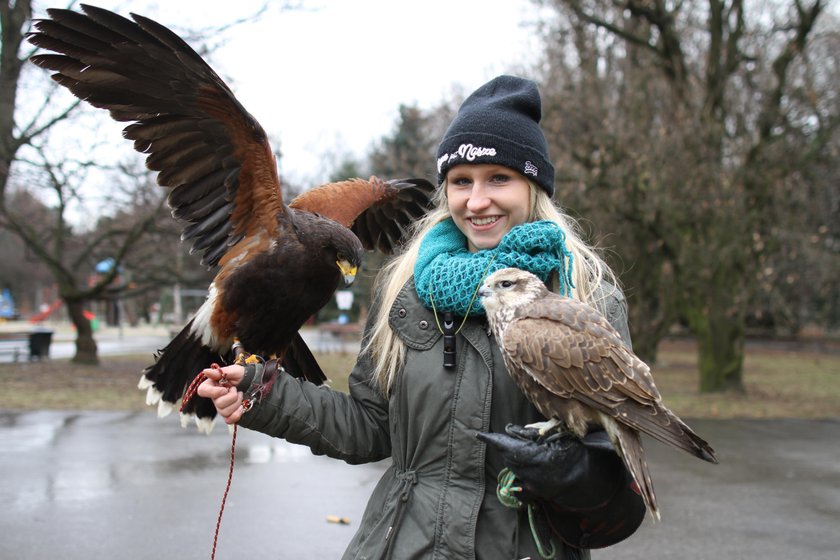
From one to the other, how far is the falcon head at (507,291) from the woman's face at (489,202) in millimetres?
252

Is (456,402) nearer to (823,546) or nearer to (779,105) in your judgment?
(823,546)

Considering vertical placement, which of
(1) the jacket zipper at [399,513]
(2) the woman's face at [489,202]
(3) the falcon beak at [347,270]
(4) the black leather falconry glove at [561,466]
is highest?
(2) the woman's face at [489,202]

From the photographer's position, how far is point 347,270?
3309 mm

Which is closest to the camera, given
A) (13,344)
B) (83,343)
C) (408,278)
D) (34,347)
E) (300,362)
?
(408,278)

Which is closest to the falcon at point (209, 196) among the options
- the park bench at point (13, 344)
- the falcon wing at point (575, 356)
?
the falcon wing at point (575, 356)

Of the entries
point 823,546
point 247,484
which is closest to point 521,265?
point 823,546

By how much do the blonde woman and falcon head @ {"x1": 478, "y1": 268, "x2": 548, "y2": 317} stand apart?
69 millimetres

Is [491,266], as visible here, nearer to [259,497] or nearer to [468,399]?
[468,399]

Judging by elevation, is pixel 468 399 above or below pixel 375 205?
below

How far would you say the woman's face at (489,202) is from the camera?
221 cm

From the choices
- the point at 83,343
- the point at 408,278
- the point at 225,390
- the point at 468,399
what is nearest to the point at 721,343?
the point at 408,278

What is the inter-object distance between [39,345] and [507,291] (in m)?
19.0

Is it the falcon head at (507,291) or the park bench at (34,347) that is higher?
the falcon head at (507,291)

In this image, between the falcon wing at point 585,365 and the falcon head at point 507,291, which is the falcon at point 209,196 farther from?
the falcon wing at point 585,365
